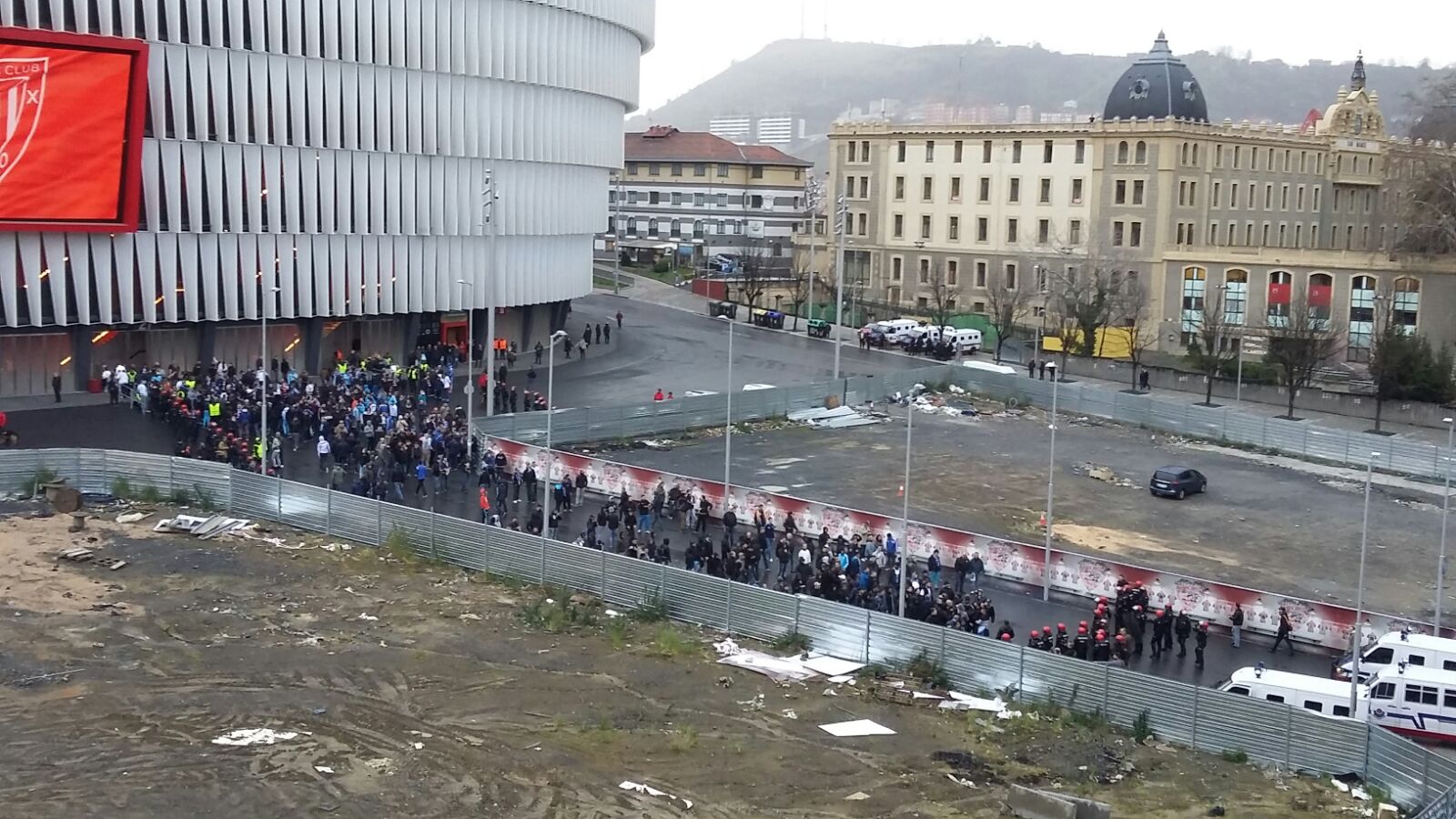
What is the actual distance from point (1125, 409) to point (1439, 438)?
11593mm

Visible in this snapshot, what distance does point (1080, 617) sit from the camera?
33250 mm

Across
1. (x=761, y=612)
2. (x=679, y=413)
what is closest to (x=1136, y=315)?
(x=679, y=413)

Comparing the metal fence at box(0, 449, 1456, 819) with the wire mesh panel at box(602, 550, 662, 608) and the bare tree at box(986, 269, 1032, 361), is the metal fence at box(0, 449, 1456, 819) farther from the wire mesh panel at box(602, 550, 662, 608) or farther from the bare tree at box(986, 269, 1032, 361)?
the bare tree at box(986, 269, 1032, 361)

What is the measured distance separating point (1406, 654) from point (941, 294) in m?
63.2

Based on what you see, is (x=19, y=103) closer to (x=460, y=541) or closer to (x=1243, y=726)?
(x=460, y=541)

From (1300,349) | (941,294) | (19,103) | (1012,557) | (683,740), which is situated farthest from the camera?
(941,294)

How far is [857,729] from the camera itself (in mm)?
25406

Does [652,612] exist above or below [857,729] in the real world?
above

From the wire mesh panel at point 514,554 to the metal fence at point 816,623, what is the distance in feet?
0.09

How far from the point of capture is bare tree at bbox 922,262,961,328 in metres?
82.7

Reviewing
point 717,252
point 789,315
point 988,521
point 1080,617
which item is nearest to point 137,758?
point 1080,617

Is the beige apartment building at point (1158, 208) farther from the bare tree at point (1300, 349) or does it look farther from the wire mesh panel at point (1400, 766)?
the wire mesh panel at point (1400, 766)

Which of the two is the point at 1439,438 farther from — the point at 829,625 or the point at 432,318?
the point at 432,318

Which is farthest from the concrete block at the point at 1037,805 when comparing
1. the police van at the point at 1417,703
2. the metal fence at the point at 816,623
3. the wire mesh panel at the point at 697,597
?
the wire mesh panel at the point at 697,597
